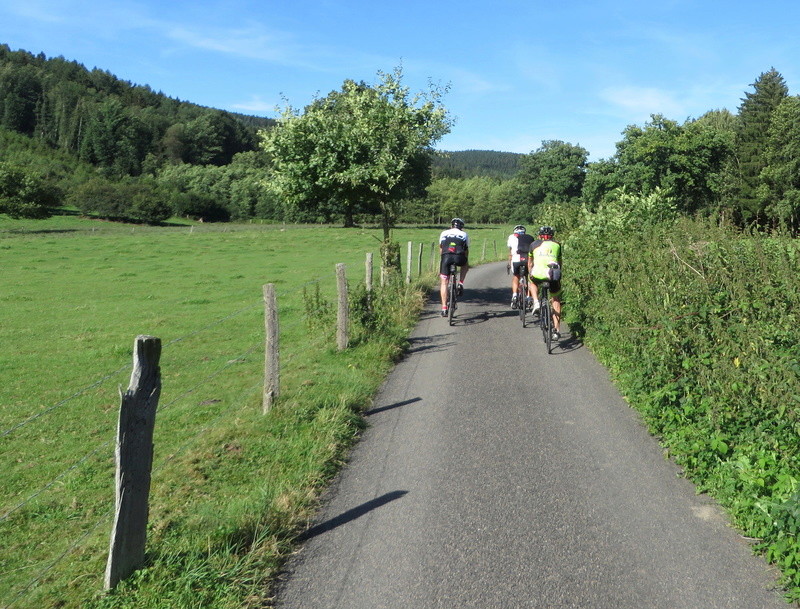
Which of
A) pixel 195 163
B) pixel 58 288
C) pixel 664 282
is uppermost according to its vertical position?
pixel 195 163

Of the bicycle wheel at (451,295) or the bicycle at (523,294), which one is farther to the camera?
the bicycle wheel at (451,295)

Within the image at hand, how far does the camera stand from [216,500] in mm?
5668

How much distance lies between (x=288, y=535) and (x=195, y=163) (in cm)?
15722

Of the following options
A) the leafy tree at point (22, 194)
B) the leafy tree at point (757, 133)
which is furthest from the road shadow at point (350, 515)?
the leafy tree at point (22, 194)

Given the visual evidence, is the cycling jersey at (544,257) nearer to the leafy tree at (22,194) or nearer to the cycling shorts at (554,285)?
the cycling shorts at (554,285)

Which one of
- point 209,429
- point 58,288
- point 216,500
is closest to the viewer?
point 216,500

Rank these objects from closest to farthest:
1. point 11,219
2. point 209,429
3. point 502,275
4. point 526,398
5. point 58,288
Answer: point 209,429 → point 526,398 → point 58,288 → point 502,275 → point 11,219

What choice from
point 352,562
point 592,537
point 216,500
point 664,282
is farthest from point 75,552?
point 664,282

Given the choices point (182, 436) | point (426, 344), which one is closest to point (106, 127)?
point (426, 344)

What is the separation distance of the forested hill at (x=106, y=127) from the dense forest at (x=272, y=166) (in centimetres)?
31

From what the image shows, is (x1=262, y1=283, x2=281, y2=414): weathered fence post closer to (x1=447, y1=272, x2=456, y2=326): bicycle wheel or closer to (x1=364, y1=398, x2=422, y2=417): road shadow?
(x1=364, y1=398, x2=422, y2=417): road shadow

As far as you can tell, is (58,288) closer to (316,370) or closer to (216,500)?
(316,370)

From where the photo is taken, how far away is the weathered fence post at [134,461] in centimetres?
415

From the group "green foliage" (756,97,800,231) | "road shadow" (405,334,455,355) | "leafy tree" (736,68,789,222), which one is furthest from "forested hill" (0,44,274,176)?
"road shadow" (405,334,455,355)
